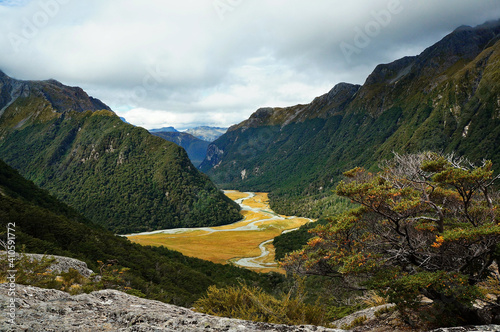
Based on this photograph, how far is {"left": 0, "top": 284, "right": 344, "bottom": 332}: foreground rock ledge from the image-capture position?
4.89m

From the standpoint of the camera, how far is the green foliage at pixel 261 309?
7.39 m

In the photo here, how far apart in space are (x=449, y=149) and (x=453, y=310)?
20562 cm

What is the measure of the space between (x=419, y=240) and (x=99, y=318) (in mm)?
14096

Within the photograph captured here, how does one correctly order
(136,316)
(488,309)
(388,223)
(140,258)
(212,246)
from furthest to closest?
(212,246)
(140,258)
(388,223)
(488,309)
(136,316)

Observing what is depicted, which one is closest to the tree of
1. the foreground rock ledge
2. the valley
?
the foreground rock ledge

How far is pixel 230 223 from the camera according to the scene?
183 metres

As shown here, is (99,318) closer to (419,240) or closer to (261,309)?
(261,309)

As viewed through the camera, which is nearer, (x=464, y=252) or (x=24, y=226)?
(x=464, y=252)

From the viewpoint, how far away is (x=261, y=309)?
7.91 metres

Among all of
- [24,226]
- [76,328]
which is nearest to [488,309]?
[76,328]

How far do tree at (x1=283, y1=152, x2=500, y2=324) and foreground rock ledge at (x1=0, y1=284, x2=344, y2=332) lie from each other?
22.3ft

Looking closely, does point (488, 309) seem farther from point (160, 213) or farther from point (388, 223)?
point (160, 213)

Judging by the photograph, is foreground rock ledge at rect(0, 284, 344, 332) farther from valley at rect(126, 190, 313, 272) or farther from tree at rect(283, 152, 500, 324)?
valley at rect(126, 190, 313, 272)

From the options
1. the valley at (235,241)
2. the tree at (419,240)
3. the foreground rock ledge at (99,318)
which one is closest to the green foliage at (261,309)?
the foreground rock ledge at (99,318)
